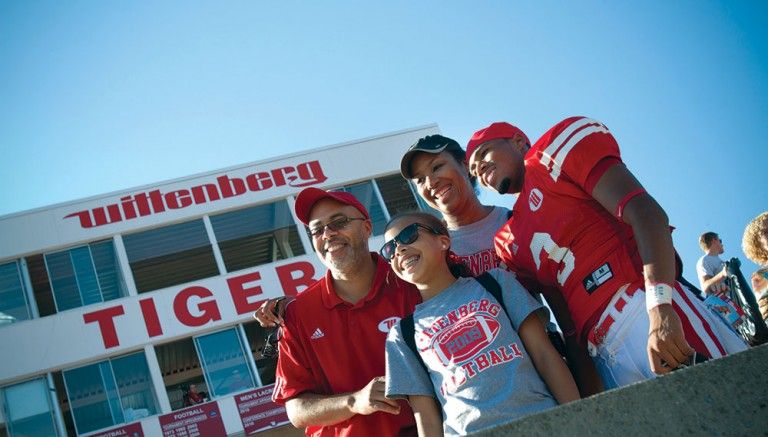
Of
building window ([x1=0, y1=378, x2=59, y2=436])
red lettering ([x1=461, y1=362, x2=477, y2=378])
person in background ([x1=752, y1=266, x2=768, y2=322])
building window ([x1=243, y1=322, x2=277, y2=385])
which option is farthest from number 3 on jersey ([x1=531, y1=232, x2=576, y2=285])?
building window ([x1=0, y1=378, x2=59, y2=436])

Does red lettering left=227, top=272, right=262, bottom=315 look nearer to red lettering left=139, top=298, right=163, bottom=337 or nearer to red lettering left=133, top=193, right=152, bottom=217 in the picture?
red lettering left=139, top=298, right=163, bottom=337

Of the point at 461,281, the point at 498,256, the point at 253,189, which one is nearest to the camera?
the point at 461,281

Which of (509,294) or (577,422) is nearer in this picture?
(577,422)

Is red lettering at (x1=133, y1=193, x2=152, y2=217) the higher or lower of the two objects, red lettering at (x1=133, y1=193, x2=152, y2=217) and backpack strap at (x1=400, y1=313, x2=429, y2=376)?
the higher

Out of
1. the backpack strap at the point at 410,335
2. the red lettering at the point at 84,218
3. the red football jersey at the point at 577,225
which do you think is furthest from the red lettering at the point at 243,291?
the red football jersey at the point at 577,225

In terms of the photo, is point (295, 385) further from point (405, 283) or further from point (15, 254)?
point (15, 254)

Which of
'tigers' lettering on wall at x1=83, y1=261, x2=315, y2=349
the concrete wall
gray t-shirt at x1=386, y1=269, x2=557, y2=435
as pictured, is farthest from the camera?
'tigers' lettering on wall at x1=83, y1=261, x2=315, y2=349

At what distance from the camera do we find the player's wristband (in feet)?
7.67

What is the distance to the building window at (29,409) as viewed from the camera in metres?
17.4

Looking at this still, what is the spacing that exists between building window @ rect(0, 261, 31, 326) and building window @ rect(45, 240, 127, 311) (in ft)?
2.54

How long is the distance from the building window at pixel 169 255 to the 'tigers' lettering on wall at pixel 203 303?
1.29 m

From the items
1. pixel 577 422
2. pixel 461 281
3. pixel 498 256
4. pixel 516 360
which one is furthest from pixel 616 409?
pixel 498 256

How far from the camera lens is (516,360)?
2.68m

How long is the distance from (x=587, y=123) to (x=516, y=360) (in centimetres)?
92
